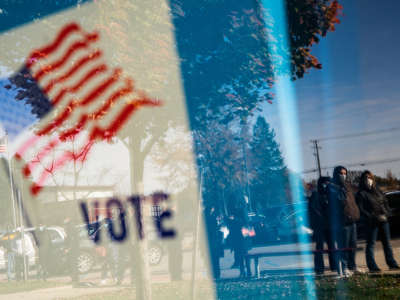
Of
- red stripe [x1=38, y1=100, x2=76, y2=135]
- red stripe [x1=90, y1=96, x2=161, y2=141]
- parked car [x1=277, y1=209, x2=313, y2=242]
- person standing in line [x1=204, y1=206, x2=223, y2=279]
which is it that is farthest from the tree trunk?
parked car [x1=277, y1=209, x2=313, y2=242]

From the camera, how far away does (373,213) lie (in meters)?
7.55

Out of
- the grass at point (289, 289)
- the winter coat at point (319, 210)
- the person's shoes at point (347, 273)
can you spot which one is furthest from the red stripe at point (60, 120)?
the person's shoes at point (347, 273)

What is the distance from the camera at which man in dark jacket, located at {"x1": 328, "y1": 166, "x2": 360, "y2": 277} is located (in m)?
7.59

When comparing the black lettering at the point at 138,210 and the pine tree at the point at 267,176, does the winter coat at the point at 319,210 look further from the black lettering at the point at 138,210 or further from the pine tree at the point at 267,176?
the pine tree at the point at 267,176

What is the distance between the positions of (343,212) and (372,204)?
46 centimetres

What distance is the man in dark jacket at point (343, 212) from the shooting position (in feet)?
24.9

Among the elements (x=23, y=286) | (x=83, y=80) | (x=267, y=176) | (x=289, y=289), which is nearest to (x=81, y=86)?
(x=83, y=80)

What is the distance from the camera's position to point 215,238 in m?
8.58

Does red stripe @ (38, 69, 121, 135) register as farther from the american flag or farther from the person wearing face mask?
the person wearing face mask

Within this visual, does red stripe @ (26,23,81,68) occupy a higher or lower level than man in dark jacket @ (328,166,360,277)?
higher

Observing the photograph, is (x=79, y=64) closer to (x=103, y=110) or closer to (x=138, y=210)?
(x=103, y=110)

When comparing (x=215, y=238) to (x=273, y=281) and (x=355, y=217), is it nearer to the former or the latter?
(x=273, y=281)

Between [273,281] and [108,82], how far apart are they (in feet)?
13.3

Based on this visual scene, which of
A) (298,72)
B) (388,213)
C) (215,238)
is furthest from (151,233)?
(298,72)
